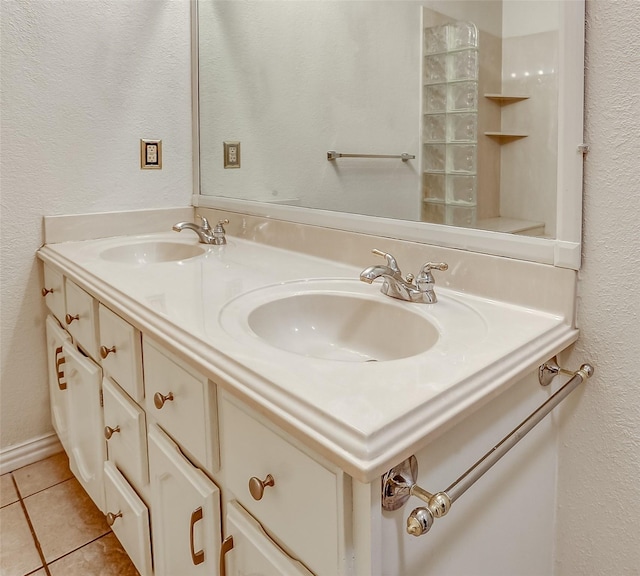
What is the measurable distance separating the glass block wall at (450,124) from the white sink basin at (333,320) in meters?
0.23

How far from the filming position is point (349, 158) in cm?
137

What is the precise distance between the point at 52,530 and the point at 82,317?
0.62m

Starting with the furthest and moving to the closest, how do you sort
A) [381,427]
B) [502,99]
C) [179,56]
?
[179,56] < [502,99] < [381,427]

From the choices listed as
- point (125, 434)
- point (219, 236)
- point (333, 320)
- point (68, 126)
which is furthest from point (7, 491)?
point (333, 320)

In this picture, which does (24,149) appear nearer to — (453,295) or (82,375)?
(82,375)

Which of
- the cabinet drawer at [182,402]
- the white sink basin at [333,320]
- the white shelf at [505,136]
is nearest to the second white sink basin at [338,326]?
the white sink basin at [333,320]

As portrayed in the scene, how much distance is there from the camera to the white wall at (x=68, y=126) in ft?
4.92

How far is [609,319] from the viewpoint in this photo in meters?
0.80

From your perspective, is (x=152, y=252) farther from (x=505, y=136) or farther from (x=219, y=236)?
(x=505, y=136)

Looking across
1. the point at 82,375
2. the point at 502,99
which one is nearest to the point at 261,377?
the point at 502,99

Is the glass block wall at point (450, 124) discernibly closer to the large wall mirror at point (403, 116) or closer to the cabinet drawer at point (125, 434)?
the large wall mirror at point (403, 116)

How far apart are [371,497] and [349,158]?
3.32ft

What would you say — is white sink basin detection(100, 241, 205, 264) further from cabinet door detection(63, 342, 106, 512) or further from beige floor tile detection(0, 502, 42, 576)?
beige floor tile detection(0, 502, 42, 576)

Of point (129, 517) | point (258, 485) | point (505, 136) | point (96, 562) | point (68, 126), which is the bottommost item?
point (96, 562)
